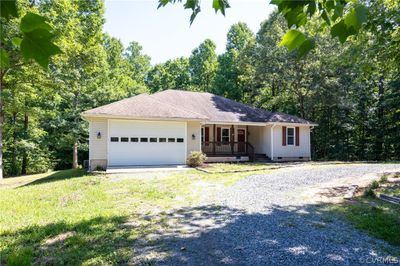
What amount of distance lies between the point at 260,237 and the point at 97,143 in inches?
436

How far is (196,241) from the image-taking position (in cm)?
443

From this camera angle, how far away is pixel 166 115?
14703mm

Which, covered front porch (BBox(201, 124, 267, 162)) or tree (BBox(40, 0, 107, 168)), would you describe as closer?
tree (BBox(40, 0, 107, 168))

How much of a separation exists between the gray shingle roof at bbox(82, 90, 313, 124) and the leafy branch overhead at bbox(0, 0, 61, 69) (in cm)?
1298

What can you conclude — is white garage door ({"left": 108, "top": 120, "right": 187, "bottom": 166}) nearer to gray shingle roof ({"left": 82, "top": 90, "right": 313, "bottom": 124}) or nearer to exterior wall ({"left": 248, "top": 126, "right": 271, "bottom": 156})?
gray shingle roof ({"left": 82, "top": 90, "right": 313, "bottom": 124})

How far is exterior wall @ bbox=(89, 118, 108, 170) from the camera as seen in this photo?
1372 cm

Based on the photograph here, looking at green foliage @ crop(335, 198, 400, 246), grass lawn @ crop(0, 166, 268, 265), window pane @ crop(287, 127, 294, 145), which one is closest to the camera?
grass lawn @ crop(0, 166, 268, 265)

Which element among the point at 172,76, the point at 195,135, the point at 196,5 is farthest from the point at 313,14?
the point at 172,76

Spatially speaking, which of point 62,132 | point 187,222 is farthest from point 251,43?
point 187,222

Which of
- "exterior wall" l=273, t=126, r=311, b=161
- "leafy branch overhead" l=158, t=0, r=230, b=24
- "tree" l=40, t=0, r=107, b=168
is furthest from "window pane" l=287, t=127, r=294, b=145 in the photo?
"leafy branch overhead" l=158, t=0, r=230, b=24

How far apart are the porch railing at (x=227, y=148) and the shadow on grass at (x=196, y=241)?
1258 centimetres

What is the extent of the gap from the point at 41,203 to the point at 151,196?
2.85 meters

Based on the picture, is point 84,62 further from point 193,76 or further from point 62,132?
point 193,76

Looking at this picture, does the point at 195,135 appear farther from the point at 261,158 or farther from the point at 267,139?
the point at 267,139
